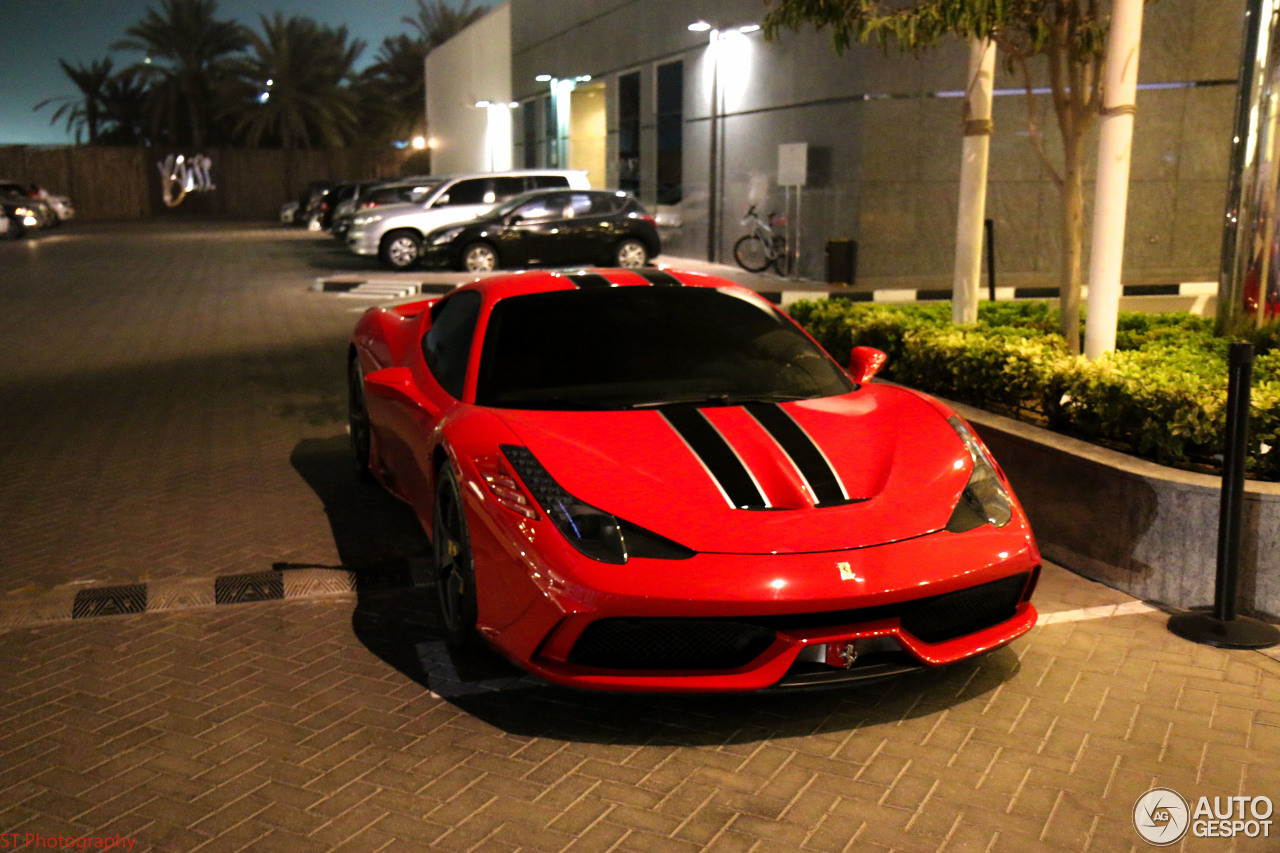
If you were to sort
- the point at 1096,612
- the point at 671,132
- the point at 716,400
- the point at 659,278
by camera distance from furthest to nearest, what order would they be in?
1. the point at 671,132
2. the point at 659,278
3. the point at 1096,612
4. the point at 716,400

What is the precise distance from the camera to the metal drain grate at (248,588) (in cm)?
495

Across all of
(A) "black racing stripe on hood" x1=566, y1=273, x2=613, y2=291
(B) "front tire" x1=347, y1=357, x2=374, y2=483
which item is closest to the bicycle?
(B) "front tire" x1=347, y1=357, x2=374, y2=483

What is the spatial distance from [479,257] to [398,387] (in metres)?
16.7

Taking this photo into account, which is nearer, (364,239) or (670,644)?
(670,644)

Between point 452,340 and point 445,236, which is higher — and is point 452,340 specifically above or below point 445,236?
below

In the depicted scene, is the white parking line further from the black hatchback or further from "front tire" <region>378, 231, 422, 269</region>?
"front tire" <region>378, 231, 422, 269</region>

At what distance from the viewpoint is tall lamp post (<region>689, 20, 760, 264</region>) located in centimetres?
2181

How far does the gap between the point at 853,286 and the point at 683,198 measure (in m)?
7.16

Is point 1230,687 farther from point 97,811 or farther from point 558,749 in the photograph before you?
point 97,811

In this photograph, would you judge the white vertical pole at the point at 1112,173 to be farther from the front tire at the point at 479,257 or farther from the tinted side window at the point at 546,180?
the tinted side window at the point at 546,180

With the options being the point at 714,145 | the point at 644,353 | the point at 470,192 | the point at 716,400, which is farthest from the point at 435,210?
the point at 716,400

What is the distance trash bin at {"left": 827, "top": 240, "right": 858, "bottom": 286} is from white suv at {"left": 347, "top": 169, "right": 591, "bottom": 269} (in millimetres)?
6155

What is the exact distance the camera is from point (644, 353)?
4.80 m

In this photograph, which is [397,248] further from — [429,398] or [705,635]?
[705,635]
